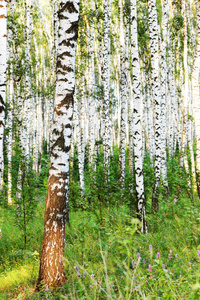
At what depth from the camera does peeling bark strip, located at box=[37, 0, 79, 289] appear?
11.3 ft

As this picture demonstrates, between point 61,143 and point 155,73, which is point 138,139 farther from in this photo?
point 155,73

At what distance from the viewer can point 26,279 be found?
3.84 m

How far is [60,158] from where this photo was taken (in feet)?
11.8

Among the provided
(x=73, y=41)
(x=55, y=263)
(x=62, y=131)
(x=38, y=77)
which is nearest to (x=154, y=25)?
(x=73, y=41)

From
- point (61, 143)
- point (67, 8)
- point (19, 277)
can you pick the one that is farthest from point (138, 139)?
point (19, 277)

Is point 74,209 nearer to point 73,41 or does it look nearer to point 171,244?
point 171,244

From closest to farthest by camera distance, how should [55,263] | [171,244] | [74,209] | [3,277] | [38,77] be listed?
[55,263], [3,277], [171,244], [74,209], [38,77]

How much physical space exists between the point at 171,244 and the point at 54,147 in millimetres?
2626

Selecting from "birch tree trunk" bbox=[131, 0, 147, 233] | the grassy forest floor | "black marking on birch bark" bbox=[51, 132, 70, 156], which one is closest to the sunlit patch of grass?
the grassy forest floor

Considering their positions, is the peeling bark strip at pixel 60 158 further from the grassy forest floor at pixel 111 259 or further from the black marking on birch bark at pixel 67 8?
the grassy forest floor at pixel 111 259

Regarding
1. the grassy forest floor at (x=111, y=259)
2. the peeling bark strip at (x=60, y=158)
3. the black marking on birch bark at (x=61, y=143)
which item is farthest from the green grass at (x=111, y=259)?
the black marking on birch bark at (x=61, y=143)

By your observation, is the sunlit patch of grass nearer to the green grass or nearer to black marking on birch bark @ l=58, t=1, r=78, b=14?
the green grass

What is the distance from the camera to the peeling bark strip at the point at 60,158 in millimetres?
3432

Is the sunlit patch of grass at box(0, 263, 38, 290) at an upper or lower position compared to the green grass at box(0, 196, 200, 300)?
lower
